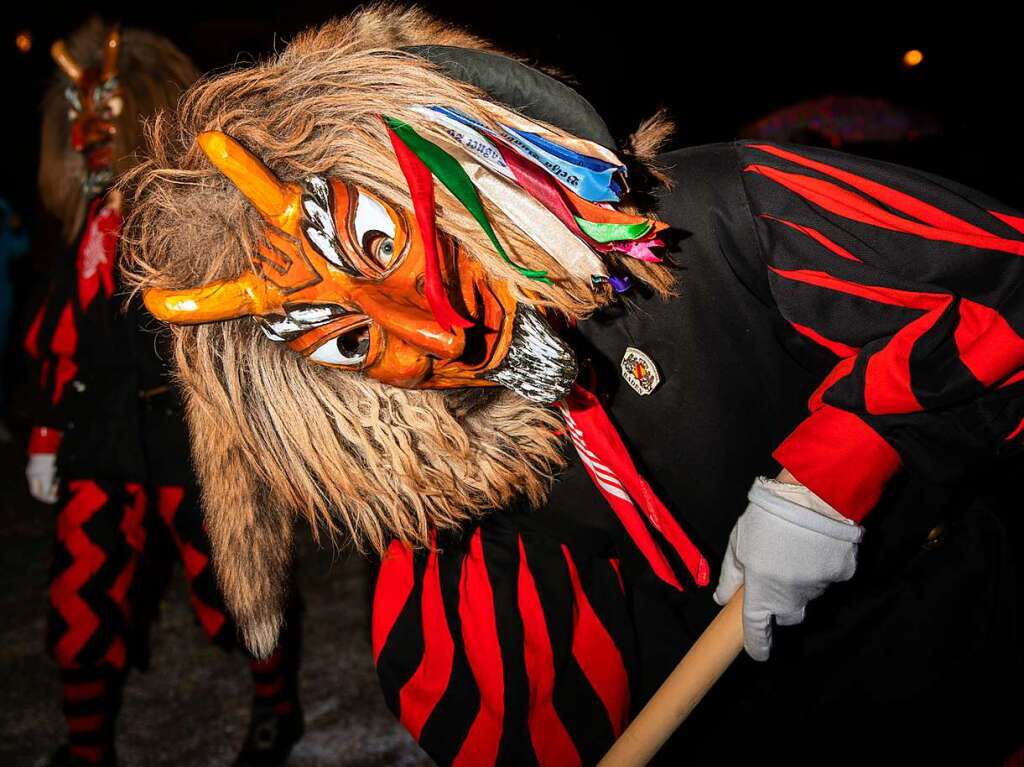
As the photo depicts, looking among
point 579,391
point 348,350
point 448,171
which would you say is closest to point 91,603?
point 348,350

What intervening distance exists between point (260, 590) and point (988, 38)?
350cm

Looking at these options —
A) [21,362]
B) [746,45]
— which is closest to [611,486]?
[746,45]

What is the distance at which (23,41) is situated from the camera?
14.0 ft

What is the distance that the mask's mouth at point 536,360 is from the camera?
0.96 meters

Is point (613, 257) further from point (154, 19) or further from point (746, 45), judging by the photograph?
point (154, 19)

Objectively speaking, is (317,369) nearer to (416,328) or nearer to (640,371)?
(416,328)

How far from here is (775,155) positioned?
103 cm

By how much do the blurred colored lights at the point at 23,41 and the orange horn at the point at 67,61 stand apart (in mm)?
2822

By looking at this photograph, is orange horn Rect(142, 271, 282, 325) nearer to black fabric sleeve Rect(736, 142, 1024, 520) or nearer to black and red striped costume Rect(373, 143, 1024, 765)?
black and red striped costume Rect(373, 143, 1024, 765)

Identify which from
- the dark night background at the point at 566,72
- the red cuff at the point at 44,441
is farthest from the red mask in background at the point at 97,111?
the red cuff at the point at 44,441

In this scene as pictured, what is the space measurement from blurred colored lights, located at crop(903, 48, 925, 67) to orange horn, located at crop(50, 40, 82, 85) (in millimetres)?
3268

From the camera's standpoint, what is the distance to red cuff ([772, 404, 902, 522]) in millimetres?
975

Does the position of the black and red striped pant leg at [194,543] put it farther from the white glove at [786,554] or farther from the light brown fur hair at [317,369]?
the white glove at [786,554]

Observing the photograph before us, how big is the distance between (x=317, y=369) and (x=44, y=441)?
1.52m
